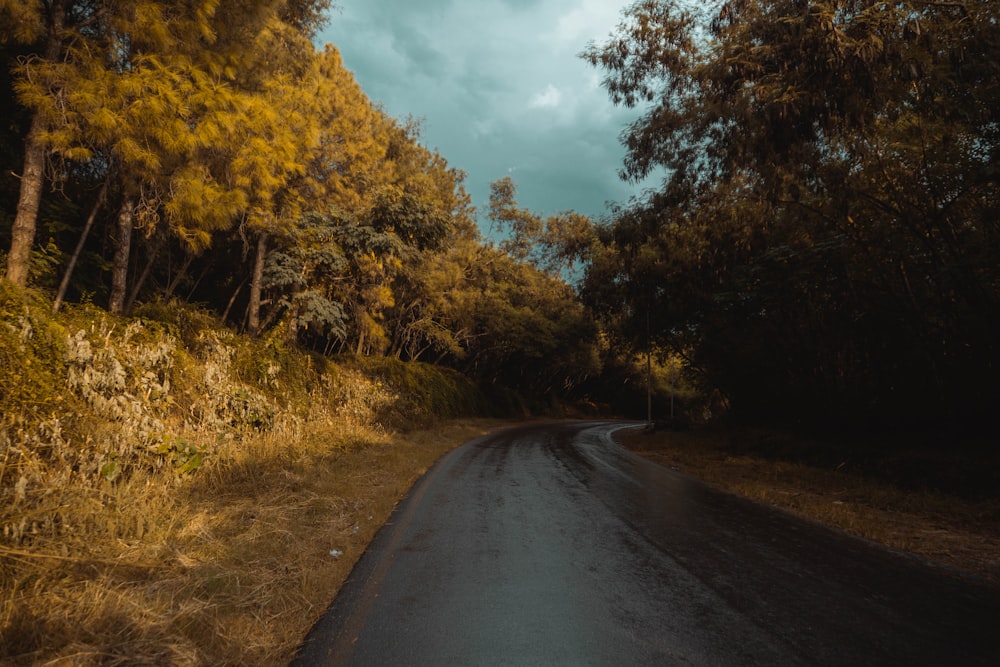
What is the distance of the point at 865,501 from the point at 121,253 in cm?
1281

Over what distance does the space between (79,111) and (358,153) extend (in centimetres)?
833

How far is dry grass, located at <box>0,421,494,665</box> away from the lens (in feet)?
9.19

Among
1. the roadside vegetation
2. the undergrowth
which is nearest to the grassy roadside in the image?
the roadside vegetation

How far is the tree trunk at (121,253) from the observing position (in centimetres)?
794

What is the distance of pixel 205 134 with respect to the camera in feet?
22.4

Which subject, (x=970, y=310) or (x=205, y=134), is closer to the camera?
(x=205, y=134)

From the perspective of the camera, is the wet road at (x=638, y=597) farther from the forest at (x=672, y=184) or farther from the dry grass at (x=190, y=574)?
the forest at (x=672, y=184)

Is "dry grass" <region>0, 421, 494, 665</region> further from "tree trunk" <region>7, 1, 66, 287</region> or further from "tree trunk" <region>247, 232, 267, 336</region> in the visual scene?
"tree trunk" <region>247, 232, 267, 336</region>

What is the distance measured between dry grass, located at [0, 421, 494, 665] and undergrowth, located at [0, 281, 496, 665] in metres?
0.01

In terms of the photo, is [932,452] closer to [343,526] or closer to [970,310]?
[970,310]

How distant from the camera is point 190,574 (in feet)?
12.5

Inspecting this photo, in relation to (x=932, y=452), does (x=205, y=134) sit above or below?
above

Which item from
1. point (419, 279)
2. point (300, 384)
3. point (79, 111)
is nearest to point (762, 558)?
point (79, 111)

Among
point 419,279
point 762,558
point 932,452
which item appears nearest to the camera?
point 762,558
